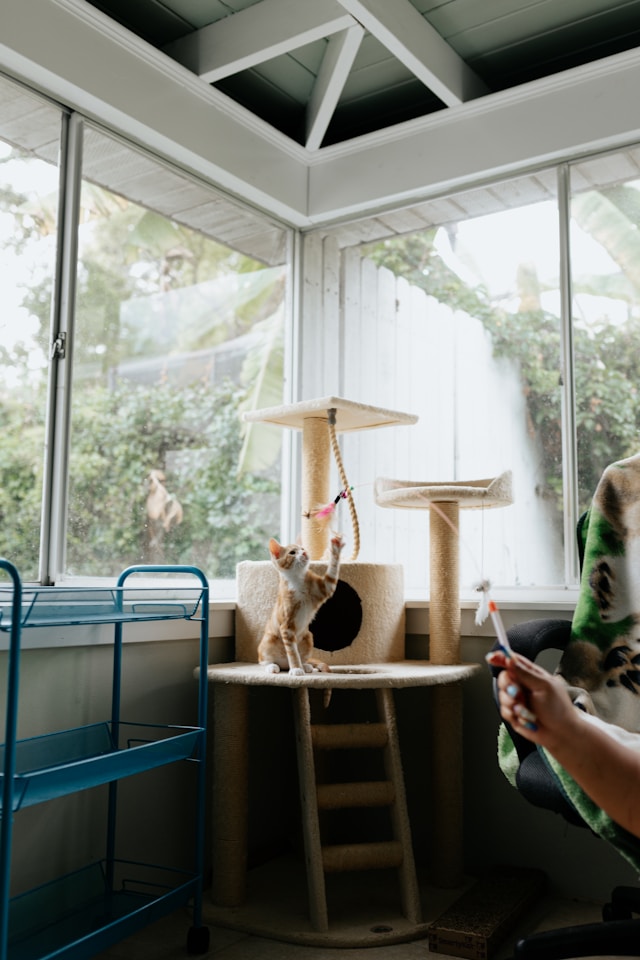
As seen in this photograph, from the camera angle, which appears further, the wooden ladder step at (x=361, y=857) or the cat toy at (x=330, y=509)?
the cat toy at (x=330, y=509)

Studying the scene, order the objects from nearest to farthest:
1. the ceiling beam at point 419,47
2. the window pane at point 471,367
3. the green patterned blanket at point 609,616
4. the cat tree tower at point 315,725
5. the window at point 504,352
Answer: the green patterned blanket at point 609,616 < the cat tree tower at point 315,725 < the ceiling beam at point 419,47 < the window at point 504,352 < the window pane at point 471,367

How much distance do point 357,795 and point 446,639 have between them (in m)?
0.48

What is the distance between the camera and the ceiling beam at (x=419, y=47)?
7.03ft

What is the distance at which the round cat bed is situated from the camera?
88.5 inches

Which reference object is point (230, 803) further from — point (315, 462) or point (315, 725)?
point (315, 462)

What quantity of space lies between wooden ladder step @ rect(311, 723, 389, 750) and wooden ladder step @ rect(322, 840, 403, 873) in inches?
8.8

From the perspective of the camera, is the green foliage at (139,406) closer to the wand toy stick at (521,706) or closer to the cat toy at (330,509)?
the cat toy at (330,509)

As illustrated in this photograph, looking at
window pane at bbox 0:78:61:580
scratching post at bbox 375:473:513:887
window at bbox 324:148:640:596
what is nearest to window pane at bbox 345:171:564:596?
window at bbox 324:148:640:596

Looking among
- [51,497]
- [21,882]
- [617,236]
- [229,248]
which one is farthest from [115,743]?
[617,236]

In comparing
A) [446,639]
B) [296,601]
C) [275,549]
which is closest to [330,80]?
[275,549]

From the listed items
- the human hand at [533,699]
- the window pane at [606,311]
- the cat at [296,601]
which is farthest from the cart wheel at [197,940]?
the window pane at [606,311]

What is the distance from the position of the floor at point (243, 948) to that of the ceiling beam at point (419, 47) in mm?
2180

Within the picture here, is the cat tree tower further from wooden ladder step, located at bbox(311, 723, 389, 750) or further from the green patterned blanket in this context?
the green patterned blanket

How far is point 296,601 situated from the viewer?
2.02m
